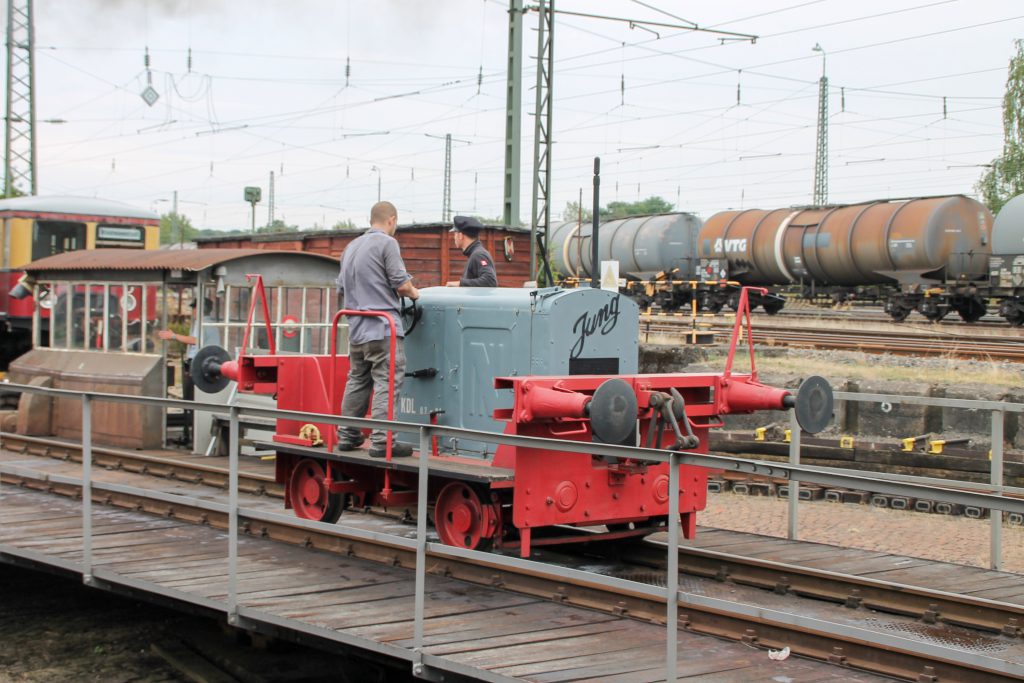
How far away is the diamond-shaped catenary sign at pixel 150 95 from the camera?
86.0 ft

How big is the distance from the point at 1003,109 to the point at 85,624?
4242 cm

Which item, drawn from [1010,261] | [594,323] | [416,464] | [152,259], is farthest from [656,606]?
[1010,261]

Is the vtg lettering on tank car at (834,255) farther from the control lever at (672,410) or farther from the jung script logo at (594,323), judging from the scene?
the control lever at (672,410)

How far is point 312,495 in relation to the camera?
7742 mm

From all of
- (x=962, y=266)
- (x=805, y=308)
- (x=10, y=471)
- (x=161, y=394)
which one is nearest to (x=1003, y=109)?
(x=805, y=308)

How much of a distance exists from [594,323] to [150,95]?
22.1 meters

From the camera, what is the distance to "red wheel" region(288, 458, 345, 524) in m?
7.60

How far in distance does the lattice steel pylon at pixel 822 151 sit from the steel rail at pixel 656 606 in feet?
111

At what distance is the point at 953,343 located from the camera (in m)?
18.8

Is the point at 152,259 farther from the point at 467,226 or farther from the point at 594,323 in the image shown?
the point at 594,323

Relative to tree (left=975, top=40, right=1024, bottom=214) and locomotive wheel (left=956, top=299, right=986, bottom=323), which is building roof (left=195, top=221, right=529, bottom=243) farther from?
tree (left=975, top=40, right=1024, bottom=214)

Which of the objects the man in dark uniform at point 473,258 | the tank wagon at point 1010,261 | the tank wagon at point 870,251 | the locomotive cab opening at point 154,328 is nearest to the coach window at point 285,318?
the locomotive cab opening at point 154,328

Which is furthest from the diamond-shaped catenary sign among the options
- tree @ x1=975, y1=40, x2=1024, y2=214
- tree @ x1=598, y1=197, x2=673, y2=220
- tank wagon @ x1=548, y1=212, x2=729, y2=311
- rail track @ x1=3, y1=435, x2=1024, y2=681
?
tree @ x1=598, y1=197, x2=673, y2=220

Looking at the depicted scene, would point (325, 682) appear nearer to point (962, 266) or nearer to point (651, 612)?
point (651, 612)
